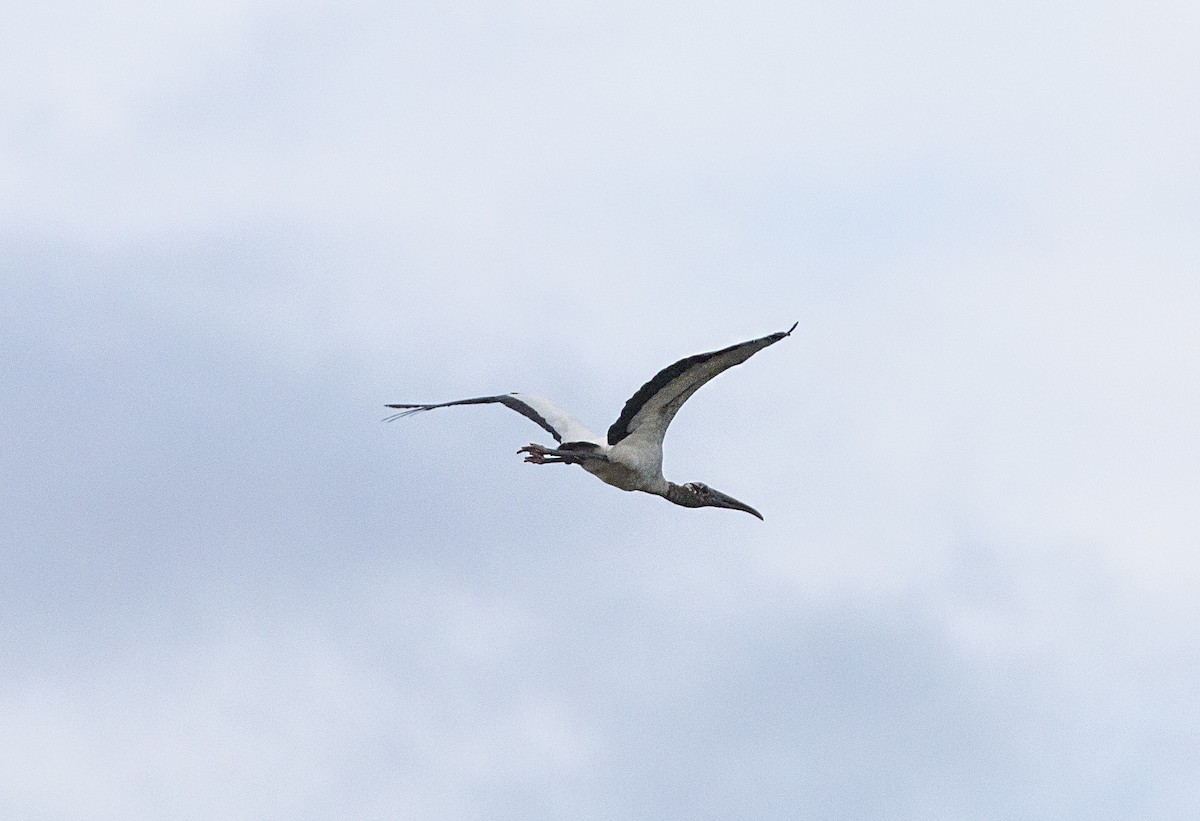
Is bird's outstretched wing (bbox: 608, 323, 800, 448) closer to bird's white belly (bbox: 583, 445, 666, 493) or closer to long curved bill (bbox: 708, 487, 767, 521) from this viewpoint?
bird's white belly (bbox: 583, 445, 666, 493)

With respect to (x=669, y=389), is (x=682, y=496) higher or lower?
higher

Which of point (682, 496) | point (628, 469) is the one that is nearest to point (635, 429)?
point (628, 469)

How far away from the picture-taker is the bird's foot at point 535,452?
1479 inches

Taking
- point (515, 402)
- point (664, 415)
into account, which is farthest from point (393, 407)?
point (664, 415)

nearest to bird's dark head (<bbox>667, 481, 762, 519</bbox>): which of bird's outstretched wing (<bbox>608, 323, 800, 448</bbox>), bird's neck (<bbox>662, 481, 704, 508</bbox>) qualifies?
bird's neck (<bbox>662, 481, 704, 508</bbox>)

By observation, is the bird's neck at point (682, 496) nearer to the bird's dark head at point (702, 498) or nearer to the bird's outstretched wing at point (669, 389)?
the bird's dark head at point (702, 498)

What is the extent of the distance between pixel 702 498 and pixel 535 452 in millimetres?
5646

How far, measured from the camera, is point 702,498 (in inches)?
1658

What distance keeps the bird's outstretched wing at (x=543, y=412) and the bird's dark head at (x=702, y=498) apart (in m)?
2.67

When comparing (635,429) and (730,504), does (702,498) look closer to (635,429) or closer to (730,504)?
(730,504)

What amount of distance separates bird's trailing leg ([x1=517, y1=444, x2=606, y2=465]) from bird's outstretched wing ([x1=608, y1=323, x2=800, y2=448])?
1.84 feet

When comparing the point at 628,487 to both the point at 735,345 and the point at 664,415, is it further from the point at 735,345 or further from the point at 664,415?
the point at 735,345

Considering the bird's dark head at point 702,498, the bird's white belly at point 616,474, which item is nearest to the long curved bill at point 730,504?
the bird's dark head at point 702,498

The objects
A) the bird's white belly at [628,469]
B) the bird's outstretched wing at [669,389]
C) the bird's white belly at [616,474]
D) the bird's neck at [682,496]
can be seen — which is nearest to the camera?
the bird's outstretched wing at [669,389]
